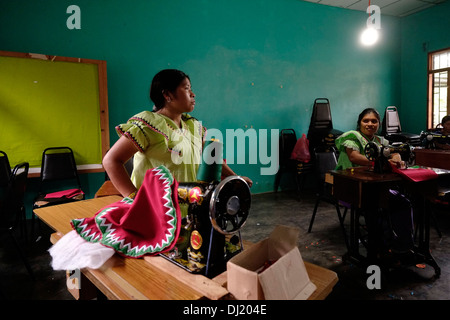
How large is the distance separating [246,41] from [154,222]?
4.61 m

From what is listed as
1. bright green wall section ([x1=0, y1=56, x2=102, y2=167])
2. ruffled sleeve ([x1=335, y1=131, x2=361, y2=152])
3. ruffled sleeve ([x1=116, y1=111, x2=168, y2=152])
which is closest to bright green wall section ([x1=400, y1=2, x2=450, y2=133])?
ruffled sleeve ([x1=335, y1=131, x2=361, y2=152])

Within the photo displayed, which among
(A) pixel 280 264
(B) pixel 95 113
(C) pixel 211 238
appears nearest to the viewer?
(A) pixel 280 264

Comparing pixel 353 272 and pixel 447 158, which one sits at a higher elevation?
pixel 447 158

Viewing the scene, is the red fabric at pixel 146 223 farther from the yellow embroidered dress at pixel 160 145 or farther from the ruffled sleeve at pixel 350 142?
the ruffled sleeve at pixel 350 142

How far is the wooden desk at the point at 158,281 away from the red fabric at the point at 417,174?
5.73 feet

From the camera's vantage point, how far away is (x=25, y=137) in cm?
347

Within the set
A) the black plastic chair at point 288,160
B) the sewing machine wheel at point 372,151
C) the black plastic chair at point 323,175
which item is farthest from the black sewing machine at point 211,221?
the black plastic chair at point 288,160

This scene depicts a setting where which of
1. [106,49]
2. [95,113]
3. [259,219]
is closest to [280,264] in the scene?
[259,219]

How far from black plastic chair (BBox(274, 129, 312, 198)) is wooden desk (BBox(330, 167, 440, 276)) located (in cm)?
250

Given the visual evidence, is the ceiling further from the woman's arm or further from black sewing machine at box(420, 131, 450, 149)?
the woman's arm

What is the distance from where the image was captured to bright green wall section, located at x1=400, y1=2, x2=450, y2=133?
588cm

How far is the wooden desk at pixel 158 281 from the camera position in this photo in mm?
801

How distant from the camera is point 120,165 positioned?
1.29m
